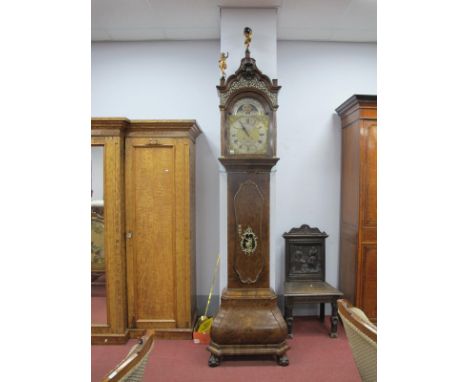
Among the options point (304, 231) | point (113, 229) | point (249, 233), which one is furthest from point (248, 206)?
point (113, 229)

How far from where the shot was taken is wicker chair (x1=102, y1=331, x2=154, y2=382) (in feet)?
3.48

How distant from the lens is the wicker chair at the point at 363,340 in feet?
4.62

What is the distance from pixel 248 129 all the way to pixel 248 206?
1.96 ft

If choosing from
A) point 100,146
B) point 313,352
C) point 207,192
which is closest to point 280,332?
point 313,352

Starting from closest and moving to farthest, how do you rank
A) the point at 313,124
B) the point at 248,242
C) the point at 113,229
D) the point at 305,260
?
the point at 248,242
the point at 113,229
the point at 305,260
the point at 313,124

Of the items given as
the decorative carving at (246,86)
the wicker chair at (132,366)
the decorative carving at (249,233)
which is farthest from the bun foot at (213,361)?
the decorative carving at (246,86)

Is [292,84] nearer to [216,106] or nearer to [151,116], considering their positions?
[216,106]

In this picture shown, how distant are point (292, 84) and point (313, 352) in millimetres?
2572

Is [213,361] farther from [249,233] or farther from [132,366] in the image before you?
[132,366]

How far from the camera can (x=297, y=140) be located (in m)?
3.54

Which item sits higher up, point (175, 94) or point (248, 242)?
point (175, 94)

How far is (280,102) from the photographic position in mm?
3510

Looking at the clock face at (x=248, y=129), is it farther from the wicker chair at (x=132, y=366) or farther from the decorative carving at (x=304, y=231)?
the wicker chair at (x=132, y=366)

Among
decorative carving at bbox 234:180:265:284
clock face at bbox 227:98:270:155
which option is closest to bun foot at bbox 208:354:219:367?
decorative carving at bbox 234:180:265:284
